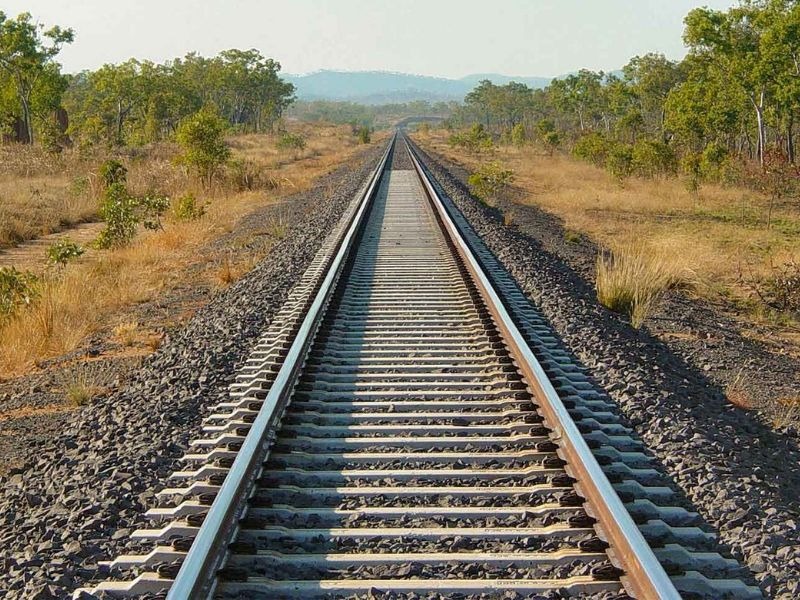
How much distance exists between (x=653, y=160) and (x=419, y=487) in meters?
25.3

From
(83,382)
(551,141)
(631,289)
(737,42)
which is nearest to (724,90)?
(737,42)

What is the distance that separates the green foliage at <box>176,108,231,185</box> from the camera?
2214 cm

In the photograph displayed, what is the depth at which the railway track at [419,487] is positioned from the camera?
10.5ft

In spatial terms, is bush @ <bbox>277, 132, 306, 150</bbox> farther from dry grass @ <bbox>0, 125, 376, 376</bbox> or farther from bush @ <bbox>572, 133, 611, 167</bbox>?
Answer: dry grass @ <bbox>0, 125, 376, 376</bbox>

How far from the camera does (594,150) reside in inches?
1403

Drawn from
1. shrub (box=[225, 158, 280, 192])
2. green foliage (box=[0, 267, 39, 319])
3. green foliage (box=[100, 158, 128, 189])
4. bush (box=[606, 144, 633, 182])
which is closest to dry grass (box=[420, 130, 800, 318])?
bush (box=[606, 144, 633, 182])

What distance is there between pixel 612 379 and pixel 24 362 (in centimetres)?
530

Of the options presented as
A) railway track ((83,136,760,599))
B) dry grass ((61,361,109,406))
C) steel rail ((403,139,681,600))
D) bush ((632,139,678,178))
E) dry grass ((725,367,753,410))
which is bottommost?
dry grass ((725,367,753,410))

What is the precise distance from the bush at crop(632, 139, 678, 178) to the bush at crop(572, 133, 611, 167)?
597 cm

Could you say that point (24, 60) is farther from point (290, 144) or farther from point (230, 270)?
point (230, 270)

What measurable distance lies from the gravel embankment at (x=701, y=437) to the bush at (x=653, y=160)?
63.9 ft

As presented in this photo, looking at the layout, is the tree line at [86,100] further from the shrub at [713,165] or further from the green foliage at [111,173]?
the shrub at [713,165]

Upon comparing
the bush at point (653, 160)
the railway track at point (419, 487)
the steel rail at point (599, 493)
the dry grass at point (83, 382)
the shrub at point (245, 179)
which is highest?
the bush at point (653, 160)

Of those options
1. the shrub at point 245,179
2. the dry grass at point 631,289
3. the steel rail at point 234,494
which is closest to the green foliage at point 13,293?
the steel rail at point 234,494
